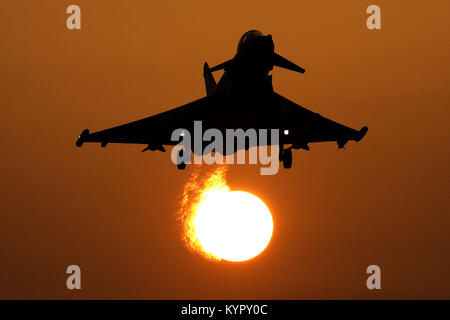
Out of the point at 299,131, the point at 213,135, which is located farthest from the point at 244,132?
the point at 299,131

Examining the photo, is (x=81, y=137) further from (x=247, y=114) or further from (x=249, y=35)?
(x=249, y=35)

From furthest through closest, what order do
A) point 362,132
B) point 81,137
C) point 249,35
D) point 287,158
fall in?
point 287,158 → point 362,132 → point 81,137 → point 249,35

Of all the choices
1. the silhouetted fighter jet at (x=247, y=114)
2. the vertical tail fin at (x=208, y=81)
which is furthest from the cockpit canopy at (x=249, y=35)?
the vertical tail fin at (x=208, y=81)

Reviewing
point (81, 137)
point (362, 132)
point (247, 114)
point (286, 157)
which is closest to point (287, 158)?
point (286, 157)

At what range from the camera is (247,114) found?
Answer: 87.2 feet

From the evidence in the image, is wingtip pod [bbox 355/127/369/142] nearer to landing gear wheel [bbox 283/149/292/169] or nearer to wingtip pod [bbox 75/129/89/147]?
landing gear wheel [bbox 283/149/292/169]

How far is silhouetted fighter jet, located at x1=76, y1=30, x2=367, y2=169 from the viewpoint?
956 inches

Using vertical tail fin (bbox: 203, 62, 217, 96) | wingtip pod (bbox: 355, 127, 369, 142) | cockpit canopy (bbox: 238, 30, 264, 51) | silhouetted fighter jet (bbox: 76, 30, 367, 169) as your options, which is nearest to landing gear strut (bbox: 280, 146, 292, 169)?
silhouetted fighter jet (bbox: 76, 30, 367, 169)
